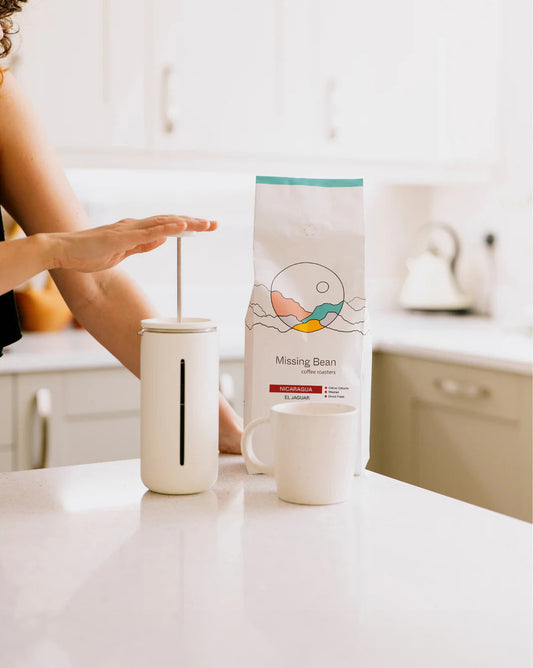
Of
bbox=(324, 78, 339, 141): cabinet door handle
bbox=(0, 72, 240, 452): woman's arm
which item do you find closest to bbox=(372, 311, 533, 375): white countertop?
bbox=(324, 78, 339, 141): cabinet door handle

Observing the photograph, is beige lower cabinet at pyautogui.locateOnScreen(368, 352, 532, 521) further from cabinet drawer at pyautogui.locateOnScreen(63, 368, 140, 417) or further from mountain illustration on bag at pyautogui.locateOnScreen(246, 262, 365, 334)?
mountain illustration on bag at pyautogui.locateOnScreen(246, 262, 365, 334)

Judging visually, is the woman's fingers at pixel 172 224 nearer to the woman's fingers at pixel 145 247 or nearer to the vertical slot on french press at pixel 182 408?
the woman's fingers at pixel 145 247

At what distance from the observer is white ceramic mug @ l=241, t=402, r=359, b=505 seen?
87cm

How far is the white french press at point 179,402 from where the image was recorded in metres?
0.89

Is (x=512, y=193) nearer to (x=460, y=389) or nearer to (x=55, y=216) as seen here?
(x=460, y=389)

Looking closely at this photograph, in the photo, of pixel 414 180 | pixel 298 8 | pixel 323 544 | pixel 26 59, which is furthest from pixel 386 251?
pixel 323 544

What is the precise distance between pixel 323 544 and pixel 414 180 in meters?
2.45

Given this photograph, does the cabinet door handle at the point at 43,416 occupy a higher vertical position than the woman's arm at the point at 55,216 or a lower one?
lower

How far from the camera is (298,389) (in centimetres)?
98

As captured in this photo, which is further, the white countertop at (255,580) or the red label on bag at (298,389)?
the red label on bag at (298,389)

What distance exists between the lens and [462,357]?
2393 mm

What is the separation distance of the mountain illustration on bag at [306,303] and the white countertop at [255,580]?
178 mm

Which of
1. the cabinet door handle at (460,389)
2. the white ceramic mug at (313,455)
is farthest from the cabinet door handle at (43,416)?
the white ceramic mug at (313,455)

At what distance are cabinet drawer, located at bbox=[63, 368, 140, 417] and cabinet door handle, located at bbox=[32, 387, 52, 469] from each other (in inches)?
2.0
